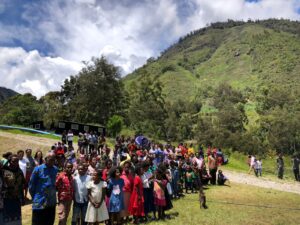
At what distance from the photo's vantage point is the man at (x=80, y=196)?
8.07 meters

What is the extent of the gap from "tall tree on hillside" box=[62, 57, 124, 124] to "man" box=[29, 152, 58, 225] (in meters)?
45.6

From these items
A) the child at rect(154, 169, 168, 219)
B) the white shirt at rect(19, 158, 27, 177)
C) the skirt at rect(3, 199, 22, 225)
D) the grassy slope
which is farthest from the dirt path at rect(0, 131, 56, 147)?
the skirt at rect(3, 199, 22, 225)

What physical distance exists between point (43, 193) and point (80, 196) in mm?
1016

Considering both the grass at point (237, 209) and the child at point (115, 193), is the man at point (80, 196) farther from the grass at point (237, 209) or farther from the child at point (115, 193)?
the grass at point (237, 209)

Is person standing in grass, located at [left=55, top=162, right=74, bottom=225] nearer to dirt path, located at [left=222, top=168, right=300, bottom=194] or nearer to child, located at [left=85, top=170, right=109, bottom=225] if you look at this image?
child, located at [left=85, top=170, right=109, bottom=225]

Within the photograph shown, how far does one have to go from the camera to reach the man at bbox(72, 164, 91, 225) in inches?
318

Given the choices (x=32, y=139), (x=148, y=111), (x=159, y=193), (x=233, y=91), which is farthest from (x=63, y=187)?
(x=233, y=91)

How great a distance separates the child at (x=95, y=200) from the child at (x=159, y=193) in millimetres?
2891

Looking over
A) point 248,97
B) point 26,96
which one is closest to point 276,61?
point 248,97

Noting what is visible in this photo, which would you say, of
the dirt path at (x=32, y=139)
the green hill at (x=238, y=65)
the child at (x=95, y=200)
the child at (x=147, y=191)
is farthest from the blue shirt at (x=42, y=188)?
the green hill at (x=238, y=65)

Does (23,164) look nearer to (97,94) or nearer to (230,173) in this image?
(230,173)

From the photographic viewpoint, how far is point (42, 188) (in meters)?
7.29

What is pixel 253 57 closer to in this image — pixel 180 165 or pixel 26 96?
pixel 26 96

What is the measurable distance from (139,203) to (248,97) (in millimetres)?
96652
